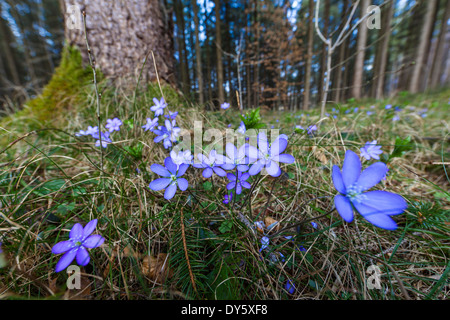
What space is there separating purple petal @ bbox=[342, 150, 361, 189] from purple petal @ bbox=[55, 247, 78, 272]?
941 mm

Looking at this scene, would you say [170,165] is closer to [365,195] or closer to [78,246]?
[78,246]

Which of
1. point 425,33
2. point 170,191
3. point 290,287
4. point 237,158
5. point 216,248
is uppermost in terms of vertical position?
point 425,33

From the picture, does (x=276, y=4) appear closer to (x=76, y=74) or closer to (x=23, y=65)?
(x=76, y=74)

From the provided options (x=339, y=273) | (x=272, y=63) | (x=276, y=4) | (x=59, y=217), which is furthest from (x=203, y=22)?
(x=339, y=273)

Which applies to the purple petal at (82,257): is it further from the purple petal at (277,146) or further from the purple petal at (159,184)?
the purple petal at (277,146)

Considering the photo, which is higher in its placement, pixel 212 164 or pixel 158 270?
pixel 212 164

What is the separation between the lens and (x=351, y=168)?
592 millimetres

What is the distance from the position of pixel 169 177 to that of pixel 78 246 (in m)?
0.40

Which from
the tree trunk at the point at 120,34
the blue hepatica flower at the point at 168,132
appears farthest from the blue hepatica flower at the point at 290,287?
the tree trunk at the point at 120,34

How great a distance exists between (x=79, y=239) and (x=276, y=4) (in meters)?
5.55

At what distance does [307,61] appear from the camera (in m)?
4.63

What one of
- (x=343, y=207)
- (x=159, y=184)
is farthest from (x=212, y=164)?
(x=343, y=207)

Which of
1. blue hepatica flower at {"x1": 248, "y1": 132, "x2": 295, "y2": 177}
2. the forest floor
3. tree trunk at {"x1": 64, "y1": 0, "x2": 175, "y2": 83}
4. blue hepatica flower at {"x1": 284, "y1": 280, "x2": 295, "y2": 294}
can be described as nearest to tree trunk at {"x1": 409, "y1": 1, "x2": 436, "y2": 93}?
tree trunk at {"x1": 64, "y1": 0, "x2": 175, "y2": 83}

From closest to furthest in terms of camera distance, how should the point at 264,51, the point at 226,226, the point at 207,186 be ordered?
the point at 226,226
the point at 207,186
the point at 264,51
